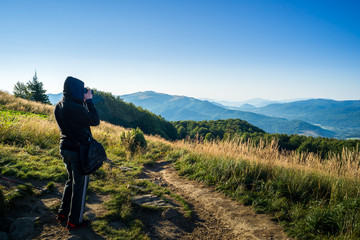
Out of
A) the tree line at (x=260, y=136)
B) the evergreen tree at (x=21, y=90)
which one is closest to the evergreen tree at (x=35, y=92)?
the evergreen tree at (x=21, y=90)

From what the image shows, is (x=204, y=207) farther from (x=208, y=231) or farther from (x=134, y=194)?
(x=134, y=194)

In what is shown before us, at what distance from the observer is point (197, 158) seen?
7.21 metres

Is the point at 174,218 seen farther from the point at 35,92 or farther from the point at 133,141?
the point at 35,92

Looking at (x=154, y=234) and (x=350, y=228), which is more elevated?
(x=350, y=228)

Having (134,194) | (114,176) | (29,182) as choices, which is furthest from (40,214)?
(114,176)

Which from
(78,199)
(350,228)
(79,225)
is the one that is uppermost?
(78,199)

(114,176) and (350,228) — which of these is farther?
(114,176)

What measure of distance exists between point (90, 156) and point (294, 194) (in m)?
4.42

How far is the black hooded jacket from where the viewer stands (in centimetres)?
279

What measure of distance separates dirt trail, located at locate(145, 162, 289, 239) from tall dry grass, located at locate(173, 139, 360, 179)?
5.56 feet

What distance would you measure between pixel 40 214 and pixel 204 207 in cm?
324

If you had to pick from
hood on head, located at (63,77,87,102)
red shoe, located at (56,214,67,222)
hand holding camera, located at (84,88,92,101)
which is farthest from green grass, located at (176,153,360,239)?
hood on head, located at (63,77,87,102)

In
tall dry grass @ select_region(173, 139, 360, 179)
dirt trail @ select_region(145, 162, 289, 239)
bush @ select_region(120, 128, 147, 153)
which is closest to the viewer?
dirt trail @ select_region(145, 162, 289, 239)

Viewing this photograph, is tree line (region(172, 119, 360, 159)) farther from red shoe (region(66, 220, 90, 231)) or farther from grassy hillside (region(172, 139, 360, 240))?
red shoe (region(66, 220, 90, 231))
